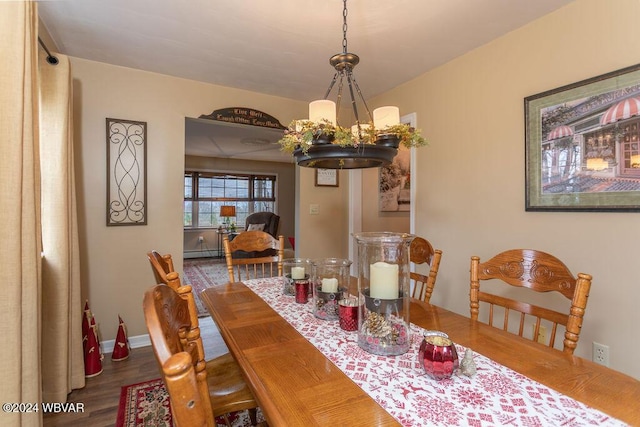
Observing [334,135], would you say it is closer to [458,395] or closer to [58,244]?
[458,395]

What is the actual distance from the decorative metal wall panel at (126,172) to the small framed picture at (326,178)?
177 cm

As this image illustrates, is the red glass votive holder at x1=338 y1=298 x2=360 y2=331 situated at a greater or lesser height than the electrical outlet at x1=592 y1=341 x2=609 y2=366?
greater

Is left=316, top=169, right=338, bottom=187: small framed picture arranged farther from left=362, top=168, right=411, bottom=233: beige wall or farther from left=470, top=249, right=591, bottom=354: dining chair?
left=470, top=249, right=591, bottom=354: dining chair

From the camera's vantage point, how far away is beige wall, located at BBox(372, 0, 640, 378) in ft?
5.48

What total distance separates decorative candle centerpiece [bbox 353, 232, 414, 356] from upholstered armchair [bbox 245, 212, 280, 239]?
236 inches

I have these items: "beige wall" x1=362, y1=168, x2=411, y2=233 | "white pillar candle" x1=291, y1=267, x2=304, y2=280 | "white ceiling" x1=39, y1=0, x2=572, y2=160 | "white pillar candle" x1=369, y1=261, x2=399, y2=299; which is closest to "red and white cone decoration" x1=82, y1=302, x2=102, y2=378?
"white pillar candle" x1=291, y1=267, x2=304, y2=280

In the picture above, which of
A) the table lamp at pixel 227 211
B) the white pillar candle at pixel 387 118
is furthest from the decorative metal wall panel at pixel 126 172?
the table lamp at pixel 227 211

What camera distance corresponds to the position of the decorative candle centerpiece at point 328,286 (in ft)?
4.40

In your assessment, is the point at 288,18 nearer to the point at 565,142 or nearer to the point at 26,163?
the point at 26,163

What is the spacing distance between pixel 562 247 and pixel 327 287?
4.96ft

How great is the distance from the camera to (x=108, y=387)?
2.12m

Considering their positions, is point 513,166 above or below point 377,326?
above

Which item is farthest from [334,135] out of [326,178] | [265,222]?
[265,222]

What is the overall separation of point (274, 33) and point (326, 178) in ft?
6.04
